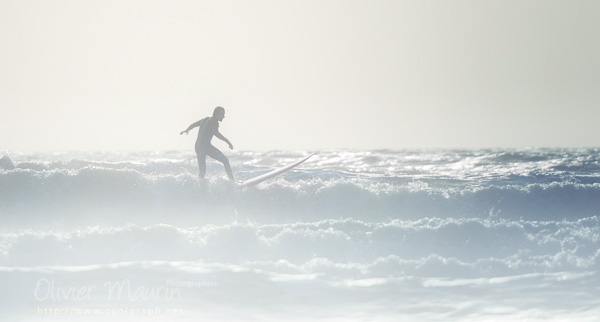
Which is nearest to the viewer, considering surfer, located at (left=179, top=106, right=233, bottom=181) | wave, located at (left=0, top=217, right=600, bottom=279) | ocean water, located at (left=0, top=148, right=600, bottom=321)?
ocean water, located at (left=0, top=148, right=600, bottom=321)

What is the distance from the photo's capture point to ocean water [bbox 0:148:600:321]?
6.06m

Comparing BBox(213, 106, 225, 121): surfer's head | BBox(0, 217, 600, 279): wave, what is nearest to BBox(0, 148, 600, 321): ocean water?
BBox(0, 217, 600, 279): wave

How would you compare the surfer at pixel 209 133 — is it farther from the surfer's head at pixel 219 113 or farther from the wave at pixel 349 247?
the wave at pixel 349 247

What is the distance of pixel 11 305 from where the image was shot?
586 cm

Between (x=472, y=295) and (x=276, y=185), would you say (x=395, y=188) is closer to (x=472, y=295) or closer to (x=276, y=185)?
(x=276, y=185)

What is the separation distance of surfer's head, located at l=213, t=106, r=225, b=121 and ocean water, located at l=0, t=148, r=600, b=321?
142 centimetres

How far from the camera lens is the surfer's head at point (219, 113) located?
39.5ft

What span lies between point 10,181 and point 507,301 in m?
10.8

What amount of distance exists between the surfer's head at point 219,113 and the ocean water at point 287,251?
4.67 ft

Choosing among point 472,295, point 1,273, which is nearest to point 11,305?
point 1,273

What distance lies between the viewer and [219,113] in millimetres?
12070

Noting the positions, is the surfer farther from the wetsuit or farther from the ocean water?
the ocean water

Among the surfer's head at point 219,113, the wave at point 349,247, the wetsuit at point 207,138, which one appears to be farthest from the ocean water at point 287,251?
the surfer's head at point 219,113

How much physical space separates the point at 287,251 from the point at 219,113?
4645mm
